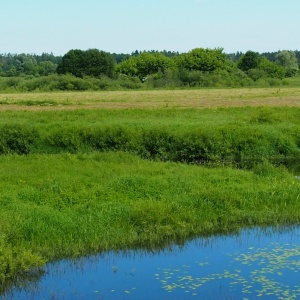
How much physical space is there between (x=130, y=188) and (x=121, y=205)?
1.38 metres

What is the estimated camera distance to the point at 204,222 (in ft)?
42.1

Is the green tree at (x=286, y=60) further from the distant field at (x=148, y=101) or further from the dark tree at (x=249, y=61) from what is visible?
the distant field at (x=148, y=101)

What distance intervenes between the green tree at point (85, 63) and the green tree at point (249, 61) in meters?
22.3

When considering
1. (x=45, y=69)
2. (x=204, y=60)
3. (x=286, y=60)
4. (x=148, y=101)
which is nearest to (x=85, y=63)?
(x=204, y=60)

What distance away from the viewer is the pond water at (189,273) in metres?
9.55

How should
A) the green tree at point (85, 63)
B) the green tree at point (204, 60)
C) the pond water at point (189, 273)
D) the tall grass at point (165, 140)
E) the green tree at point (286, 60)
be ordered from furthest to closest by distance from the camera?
the green tree at point (286, 60)
the green tree at point (204, 60)
the green tree at point (85, 63)
the tall grass at point (165, 140)
the pond water at point (189, 273)

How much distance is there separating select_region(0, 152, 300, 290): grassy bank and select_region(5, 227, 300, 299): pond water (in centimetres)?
43

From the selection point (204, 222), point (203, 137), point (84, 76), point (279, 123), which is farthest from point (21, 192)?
point (84, 76)

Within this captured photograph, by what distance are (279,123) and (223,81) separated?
4627 cm

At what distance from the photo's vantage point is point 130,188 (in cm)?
1435

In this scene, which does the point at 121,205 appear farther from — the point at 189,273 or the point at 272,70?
the point at 272,70

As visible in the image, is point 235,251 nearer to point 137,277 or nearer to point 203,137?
point 137,277

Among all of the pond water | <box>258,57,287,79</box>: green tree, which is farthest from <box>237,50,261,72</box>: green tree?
the pond water

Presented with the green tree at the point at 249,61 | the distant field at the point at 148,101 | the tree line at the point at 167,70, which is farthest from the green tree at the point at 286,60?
the distant field at the point at 148,101
